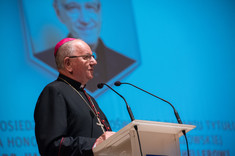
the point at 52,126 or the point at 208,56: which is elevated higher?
the point at 208,56

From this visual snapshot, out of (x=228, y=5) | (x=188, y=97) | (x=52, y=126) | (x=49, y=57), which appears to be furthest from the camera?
(x=228, y=5)

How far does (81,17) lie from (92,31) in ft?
0.75

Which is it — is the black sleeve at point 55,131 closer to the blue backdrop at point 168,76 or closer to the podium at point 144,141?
the podium at point 144,141

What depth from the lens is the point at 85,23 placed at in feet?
14.4

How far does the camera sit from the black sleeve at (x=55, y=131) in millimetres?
2223

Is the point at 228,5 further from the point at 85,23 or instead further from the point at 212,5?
the point at 85,23

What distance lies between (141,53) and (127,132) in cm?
259

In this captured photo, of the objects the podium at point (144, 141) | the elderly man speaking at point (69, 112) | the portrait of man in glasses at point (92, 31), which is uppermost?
the portrait of man in glasses at point (92, 31)

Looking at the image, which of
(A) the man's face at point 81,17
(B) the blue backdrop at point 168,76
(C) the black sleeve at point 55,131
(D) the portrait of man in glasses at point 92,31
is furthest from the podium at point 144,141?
(A) the man's face at point 81,17

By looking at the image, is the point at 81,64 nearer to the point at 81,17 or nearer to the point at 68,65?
the point at 68,65

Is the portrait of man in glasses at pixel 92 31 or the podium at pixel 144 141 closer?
the podium at pixel 144 141

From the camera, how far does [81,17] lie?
4406 mm

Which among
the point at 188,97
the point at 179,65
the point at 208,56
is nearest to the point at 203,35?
the point at 208,56

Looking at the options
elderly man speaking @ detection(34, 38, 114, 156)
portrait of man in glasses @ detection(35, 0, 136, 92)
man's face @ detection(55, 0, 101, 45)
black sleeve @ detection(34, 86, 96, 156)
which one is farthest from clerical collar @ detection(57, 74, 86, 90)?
man's face @ detection(55, 0, 101, 45)
